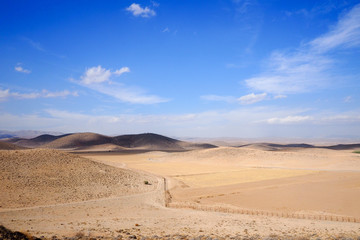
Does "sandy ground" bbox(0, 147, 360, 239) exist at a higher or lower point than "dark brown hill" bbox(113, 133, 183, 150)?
lower

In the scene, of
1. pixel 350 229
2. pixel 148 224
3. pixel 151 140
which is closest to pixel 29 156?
pixel 148 224

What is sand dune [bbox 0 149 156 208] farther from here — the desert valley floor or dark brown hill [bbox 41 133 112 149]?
dark brown hill [bbox 41 133 112 149]

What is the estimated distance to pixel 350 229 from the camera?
36.3 feet

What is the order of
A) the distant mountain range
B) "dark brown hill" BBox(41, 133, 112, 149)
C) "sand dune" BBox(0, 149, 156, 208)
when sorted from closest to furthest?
1. "sand dune" BBox(0, 149, 156, 208)
2. "dark brown hill" BBox(41, 133, 112, 149)
3. the distant mountain range

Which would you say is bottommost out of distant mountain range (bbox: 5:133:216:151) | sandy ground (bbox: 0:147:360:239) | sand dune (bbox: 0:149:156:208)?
sandy ground (bbox: 0:147:360:239)

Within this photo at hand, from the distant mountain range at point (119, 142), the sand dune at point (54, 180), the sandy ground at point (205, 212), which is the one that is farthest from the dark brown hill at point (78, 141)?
the sandy ground at point (205, 212)

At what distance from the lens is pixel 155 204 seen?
15984 millimetres

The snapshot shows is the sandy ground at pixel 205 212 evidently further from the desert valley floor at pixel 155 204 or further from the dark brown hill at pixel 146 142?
the dark brown hill at pixel 146 142

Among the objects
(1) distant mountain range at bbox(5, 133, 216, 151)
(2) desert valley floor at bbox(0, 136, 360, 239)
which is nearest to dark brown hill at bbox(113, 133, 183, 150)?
(1) distant mountain range at bbox(5, 133, 216, 151)

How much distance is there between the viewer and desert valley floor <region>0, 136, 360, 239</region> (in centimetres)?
Answer: 1045

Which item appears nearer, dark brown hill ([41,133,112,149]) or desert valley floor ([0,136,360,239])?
desert valley floor ([0,136,360,239])

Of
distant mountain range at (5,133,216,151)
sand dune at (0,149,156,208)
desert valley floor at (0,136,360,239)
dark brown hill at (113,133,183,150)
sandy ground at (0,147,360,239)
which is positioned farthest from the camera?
dark brown hill at (113,133,183,150)

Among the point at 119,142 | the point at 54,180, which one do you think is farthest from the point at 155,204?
the point at 119,142

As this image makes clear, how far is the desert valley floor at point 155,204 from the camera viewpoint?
10445 mm
